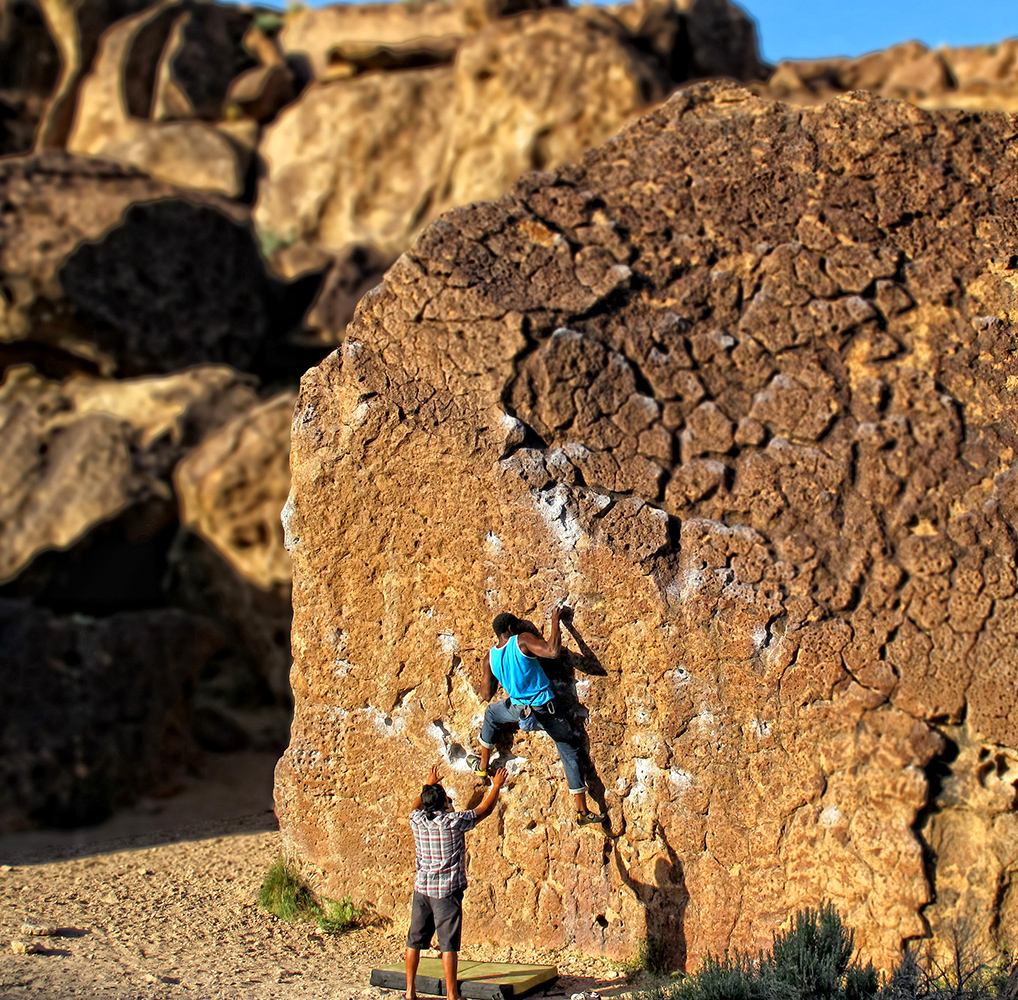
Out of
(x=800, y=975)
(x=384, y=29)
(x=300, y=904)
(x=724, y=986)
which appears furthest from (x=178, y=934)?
(x=384, y=29)

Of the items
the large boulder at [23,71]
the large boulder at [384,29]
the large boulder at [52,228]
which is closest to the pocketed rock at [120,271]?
the large boulder at [52,228]

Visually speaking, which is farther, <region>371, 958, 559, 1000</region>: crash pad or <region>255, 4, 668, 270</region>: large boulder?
<region>255, 4, 668, 270</region>: large boulder

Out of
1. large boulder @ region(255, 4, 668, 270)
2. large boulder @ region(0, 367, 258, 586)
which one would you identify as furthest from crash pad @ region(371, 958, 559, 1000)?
large boulder @ region(255, 4, 668, 270)

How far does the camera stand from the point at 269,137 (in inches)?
755

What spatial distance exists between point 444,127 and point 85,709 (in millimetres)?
11437

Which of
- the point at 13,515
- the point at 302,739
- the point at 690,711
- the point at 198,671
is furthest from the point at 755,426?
the point at 13,515

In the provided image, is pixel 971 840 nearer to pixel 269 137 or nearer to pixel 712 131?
pixel 712 131

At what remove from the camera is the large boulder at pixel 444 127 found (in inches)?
593

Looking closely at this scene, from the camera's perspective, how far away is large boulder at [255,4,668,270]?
1505 cm

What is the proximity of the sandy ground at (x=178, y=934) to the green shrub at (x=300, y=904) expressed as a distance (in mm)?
55

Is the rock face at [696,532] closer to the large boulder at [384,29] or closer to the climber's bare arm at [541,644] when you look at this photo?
the climber's bare arm at [541,644]

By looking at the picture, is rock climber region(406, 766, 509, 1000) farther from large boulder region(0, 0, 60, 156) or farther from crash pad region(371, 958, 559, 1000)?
large boulder region(0, 0, 60, 156)

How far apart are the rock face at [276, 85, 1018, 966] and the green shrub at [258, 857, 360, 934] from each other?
0.13 meters

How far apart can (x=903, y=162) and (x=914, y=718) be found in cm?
264
